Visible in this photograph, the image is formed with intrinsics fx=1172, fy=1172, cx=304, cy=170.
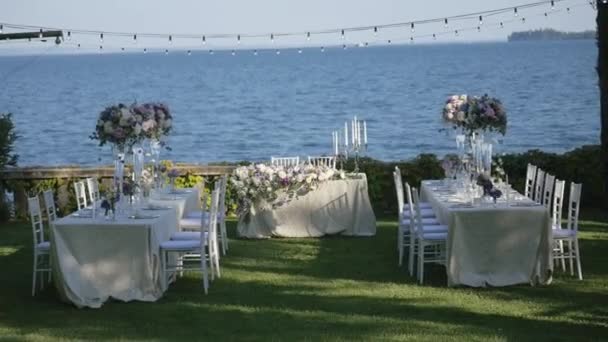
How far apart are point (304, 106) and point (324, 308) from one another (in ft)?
174

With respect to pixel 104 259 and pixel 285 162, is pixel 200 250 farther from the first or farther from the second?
pixel 285 162

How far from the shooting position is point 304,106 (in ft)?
207

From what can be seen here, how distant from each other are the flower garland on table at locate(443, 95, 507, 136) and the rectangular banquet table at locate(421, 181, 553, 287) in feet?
5.59

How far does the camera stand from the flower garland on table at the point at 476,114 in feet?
41.6

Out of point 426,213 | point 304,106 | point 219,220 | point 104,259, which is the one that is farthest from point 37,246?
point 304,106

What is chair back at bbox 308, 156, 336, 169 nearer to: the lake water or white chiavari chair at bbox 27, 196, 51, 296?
white chiavari chair at bbox 27, 196, 51, 296

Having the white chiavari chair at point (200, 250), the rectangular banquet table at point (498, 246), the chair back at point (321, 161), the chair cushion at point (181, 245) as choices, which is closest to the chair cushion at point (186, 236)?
the white chiavari chair at point (200, 250)

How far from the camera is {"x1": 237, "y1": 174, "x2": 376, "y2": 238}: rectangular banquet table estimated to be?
48.8 ft

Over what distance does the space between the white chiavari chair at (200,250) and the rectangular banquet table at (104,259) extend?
286mm

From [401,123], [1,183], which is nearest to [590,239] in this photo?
[1,183]

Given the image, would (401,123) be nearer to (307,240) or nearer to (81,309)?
(307,240)

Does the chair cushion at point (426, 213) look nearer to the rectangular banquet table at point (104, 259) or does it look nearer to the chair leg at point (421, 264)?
the chair leg at point (421, 264)

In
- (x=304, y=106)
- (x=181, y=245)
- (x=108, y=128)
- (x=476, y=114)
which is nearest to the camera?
(x=181, y=245)

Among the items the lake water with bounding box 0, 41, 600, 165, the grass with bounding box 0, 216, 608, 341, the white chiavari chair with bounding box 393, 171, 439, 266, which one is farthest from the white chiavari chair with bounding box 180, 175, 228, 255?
the lake water with bounding box 0, 41, 600, 165
